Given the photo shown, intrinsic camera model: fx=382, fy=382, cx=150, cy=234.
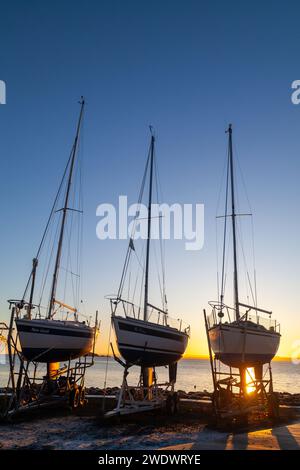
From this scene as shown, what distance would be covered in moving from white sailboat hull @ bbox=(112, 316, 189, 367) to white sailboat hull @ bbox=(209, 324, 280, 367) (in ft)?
9.15

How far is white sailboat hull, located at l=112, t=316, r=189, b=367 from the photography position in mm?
20328

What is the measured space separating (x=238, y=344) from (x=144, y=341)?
5.31 metres

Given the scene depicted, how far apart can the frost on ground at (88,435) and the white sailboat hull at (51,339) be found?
4103 millimetres

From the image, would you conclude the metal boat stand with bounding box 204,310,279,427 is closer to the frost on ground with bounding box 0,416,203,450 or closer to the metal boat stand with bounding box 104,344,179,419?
the frost on ground with bounding box 0,416,203,450

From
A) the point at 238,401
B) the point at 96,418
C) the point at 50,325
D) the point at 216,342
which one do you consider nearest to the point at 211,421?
the point at 238,401

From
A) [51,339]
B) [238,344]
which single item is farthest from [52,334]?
[238,344]

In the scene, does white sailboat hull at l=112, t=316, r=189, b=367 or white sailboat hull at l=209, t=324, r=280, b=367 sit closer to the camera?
white sailboat hull at l=112, t=316, r=189, b=367

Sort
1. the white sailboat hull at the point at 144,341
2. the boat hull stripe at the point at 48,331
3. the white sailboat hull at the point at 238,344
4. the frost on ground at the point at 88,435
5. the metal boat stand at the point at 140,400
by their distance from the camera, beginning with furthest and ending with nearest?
the white sailboat hull at the point at 238,344 < the boat hull stripe at the point at 48,331 < the white sailboat hull at the point at 144,341 < the metal boat stand at the point at 140,400 < the frost on ground at the point at 88,435

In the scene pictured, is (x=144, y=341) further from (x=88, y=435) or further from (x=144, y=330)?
(x=88, y=435)

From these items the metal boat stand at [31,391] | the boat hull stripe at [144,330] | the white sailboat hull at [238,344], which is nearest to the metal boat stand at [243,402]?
the white sailboat hull at [238,344]

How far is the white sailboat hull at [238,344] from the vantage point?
837 inches

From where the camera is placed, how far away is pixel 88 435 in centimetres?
1519

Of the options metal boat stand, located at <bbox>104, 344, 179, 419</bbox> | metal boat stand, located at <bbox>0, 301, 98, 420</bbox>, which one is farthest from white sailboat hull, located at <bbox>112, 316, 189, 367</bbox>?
metal boat stand, located at <bbox>0, 301, 98, 420</bbox>

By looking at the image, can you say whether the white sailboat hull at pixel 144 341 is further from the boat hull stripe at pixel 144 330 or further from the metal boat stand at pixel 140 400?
the metal boat stand at pixel 140 400
